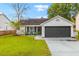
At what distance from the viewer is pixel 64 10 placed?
916cm

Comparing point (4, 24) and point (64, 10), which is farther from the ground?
point (64, 10)

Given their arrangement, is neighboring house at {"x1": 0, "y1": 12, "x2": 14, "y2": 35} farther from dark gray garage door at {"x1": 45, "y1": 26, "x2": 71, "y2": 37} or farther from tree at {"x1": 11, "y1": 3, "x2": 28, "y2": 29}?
dark gray garage door at {"x1": 45, "y1": 26, "x2": 71, "y2": 37}

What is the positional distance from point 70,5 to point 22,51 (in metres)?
1.44

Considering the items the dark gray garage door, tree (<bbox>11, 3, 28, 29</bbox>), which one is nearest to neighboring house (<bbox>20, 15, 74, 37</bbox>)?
the dark gray garage door

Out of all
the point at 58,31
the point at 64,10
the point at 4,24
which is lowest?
the point at 58,31

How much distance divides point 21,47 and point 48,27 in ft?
2.50

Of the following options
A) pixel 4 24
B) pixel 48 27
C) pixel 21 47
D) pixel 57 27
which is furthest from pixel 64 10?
pixel 4 24

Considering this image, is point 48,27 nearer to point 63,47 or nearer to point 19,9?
point 63,47

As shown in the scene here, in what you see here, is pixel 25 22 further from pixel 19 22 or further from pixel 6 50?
pixel 6 50

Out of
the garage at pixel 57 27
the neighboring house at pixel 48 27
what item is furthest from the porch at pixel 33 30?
the garage at pixel 57 27

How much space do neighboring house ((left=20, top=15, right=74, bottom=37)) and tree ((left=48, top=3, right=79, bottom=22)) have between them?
0.09 m

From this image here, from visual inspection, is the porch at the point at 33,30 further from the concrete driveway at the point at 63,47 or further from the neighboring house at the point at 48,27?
the concrete driveway at the point at 63,47

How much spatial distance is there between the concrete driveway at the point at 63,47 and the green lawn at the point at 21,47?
5.3 inches

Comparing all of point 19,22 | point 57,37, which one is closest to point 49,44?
point 57,37
